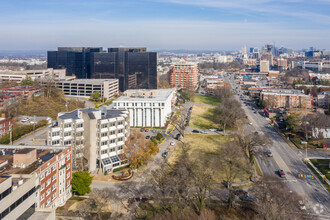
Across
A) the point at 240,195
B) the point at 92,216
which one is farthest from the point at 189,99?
the point at 92,216

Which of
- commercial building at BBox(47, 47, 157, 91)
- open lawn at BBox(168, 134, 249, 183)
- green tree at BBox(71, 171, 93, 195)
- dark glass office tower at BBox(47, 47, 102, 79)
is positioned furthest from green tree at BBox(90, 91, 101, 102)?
green tree at BBox(71, 171, 93, 195)

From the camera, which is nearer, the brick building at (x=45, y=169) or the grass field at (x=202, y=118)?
the brick building at (x=45, y=169)

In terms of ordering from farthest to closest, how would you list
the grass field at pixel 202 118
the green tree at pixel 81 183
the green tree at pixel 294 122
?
the grass field at pixel 202 118 → the green tree at pixel 294 122 → the green tree at pixel 81 183

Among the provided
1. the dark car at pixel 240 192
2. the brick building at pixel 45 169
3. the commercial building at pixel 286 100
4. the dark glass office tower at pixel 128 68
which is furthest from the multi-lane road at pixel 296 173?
the dark glass office tower at pixel 128 68

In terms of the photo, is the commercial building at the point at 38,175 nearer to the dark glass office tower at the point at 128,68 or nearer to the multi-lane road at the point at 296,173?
the multi-lane road at the point at 296,173

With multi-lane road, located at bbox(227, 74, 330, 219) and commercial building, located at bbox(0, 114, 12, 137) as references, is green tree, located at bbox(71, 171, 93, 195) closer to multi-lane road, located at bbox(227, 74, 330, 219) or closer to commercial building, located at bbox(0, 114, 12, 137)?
multi-lane road, located at bbox(227, 74, 330, 219)

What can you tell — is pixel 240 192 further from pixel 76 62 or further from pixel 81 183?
pixel 76 62

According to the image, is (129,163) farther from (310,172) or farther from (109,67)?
(109,67)
